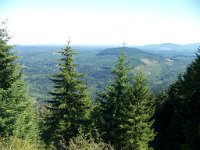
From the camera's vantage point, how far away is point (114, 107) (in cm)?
2553

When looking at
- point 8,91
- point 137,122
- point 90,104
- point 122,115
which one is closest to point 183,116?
point 137,122

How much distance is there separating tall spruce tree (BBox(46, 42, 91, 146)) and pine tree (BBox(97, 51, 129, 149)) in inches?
56.6

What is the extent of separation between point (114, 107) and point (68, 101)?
146 inches

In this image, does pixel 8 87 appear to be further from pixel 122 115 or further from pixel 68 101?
pixel 122 115

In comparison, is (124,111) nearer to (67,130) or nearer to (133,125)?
(133,125)

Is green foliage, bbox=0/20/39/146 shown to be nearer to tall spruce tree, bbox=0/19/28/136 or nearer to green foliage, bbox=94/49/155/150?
tall spruce tree, bbox=0/19/28/136

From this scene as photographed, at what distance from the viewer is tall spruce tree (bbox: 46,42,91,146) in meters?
25.5

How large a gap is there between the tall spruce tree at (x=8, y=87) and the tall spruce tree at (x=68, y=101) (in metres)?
2.90

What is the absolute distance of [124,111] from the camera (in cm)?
2488

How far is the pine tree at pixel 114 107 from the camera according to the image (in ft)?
82.8

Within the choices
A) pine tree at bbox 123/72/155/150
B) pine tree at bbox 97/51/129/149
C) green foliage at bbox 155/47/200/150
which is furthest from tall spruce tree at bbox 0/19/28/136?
green foliage at bbox 155/47/200/150

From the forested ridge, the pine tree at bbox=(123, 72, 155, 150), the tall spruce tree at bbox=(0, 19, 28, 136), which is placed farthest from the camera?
the pine tree at bbox=(123, 72, 155, 150)

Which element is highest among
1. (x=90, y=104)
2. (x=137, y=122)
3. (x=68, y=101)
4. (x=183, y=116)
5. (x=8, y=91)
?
(x=8, y=91)

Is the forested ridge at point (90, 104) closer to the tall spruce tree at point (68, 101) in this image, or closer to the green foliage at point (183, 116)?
the tall spruce tree at point (68, 101)
